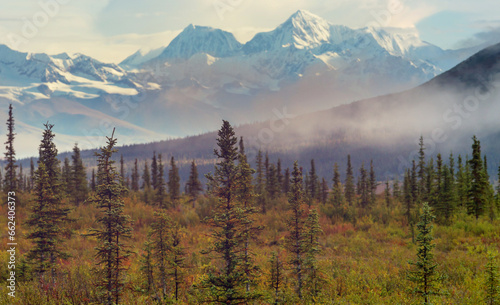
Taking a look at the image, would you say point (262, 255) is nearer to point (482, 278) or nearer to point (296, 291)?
point (296, 291)

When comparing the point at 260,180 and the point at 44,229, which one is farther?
the point at 260,180

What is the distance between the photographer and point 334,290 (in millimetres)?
18781

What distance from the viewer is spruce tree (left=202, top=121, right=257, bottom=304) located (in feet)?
46.7

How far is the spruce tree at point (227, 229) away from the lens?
46.7 feet

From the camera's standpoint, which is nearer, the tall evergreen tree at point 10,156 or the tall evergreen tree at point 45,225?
the tall evergreen tree at point 45,225

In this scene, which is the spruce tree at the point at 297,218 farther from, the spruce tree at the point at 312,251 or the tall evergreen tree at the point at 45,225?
the tall evergreen tree at the point at 45,225

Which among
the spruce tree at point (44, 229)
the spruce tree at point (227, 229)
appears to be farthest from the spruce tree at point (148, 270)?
the spruce tree at point (44, 229)

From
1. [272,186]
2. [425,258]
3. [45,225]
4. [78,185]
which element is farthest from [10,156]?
[425,258]

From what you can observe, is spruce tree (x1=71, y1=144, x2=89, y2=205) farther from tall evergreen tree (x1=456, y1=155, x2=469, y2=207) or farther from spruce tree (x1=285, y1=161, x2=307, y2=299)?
tall evergreen tree (x1=456, y1=155, x2=469, y2=207)

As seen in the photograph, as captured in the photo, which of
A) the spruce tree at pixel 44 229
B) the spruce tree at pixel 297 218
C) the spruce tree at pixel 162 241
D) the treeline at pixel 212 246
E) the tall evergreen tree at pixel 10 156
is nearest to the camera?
the treeline at pixel 212 246

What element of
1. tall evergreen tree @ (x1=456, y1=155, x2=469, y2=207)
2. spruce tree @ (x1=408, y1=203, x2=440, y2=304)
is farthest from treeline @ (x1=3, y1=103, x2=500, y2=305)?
tall evergreen tree @ (x1=456, y1=155, x2=469, y2=207)

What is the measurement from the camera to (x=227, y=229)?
14.8 m

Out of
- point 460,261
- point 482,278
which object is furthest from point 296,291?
point 460,261

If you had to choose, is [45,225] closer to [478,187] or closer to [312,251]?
[312,251]
